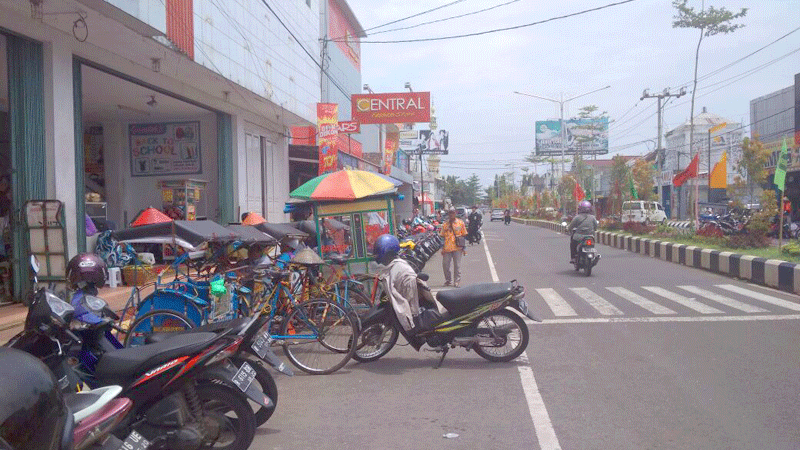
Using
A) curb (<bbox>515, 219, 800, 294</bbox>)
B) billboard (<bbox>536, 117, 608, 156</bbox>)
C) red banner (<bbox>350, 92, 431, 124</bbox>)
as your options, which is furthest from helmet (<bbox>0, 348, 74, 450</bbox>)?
billboard (<bbox>536, 117, 608, 156</bbox>)

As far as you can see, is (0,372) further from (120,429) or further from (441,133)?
(441,133)

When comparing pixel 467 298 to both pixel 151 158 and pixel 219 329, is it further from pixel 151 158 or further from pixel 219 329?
pixel 151 158

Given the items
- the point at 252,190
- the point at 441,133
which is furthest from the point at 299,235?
the point at 441,133

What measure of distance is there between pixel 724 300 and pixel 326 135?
12.5 metres

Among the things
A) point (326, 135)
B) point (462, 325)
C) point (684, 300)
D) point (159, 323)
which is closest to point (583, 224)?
point (684, 300)

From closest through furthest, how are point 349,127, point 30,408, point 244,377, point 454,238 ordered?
point 30,408 → point 244,377 → point 454,238 → point 349,127

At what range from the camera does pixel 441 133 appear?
71.4 m

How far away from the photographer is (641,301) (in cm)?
1160

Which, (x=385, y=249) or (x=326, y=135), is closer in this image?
(x=385, y=249)

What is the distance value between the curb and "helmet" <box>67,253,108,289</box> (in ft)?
38.9

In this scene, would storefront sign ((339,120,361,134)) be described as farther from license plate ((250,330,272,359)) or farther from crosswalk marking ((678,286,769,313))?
license plate ((250,330,272,359))

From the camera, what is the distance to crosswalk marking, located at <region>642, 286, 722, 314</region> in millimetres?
10477

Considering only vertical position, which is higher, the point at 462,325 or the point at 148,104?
the point at 148,104

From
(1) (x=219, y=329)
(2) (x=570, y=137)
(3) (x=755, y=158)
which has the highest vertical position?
(2) (x=570, y=137)
